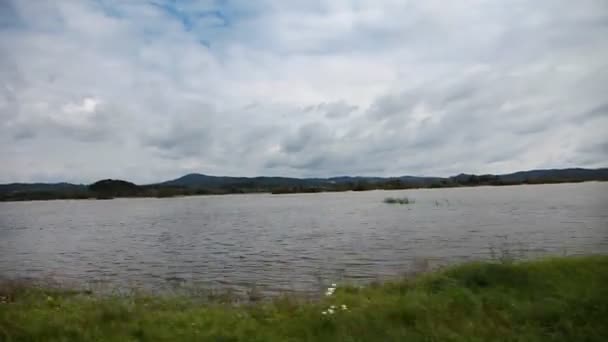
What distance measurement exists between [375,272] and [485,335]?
1386 cm

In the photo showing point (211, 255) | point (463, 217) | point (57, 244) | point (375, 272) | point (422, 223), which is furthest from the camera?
point (463, 217)

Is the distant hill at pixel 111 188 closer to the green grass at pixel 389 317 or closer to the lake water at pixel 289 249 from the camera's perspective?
the lake water at pixel 289 249

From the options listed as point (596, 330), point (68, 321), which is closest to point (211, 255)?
point (68, 321)

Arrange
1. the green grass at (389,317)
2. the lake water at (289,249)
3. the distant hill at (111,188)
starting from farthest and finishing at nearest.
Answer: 1. the distant hill at (111,188)
2. the lake water at (289,249)
3. the green grass at (389,317)

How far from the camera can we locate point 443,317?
1043 cm

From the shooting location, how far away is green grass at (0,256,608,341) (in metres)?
9.47

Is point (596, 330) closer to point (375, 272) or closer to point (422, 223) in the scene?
point (375, 272)

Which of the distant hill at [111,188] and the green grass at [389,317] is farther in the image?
the distant hill at [111,188]

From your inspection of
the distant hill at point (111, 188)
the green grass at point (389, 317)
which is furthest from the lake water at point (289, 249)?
the distant hill at point (111, 188)

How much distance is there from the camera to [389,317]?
419 inches

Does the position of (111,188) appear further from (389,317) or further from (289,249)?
(389,317)

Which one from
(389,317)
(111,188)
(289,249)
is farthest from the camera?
(111,188)

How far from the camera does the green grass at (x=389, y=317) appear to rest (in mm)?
9469

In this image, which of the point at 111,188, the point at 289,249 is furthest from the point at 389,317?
the point at 111,188
